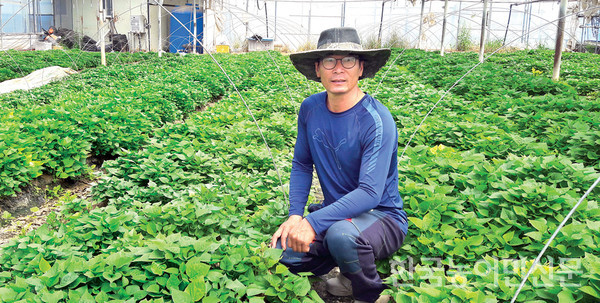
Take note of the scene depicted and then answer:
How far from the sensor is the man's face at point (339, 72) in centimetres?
228

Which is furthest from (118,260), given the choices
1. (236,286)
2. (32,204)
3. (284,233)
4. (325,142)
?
(32,204)

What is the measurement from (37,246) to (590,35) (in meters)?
29.4

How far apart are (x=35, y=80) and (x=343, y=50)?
1179 cm

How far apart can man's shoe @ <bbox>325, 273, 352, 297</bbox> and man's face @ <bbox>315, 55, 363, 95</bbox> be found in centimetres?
108

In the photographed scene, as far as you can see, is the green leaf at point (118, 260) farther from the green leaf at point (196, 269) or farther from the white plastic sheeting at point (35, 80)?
the white plastic sheeting at point (35, 80)

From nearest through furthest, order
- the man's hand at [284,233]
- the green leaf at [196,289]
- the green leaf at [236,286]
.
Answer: the green leaf at [196,289]
the green leaf at [236,286]
the man's hand at [284,233]

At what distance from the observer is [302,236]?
6.98ft

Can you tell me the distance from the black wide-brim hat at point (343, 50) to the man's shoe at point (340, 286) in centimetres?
122

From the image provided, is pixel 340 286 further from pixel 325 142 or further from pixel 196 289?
pixel 196 289

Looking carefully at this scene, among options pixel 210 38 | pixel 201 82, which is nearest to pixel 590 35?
pixel 210 38

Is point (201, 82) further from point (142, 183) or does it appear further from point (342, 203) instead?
point (342, 203)

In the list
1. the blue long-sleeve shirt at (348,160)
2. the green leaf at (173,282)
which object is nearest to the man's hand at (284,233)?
the blue long-sleeve shirt at (348,160)

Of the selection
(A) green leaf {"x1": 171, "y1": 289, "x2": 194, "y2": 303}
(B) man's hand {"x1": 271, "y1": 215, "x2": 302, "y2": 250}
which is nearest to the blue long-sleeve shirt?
(B) man's hand {"x1": 271, "y1": 215, "x2": 302, "y2": 250}

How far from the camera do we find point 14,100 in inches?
289
